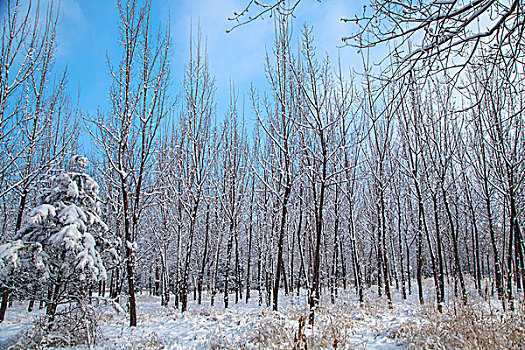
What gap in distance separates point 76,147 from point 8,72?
683cm

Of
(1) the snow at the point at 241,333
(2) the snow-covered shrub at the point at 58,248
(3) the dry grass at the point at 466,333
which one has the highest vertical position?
(2) the snow-covered shrub at the point at 58,248

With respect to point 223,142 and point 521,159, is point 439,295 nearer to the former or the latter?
point 521,159

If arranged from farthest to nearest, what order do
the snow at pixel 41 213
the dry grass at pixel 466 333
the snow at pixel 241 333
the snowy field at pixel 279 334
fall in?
the snow at pixel 41 213, the snow at pixel 241 333, the snowy field at pixel 279 334, the dry grass at pixel 466 333

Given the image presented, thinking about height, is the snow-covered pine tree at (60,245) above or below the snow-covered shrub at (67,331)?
above

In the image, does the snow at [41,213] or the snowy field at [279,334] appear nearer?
the snowy field at [279,334]

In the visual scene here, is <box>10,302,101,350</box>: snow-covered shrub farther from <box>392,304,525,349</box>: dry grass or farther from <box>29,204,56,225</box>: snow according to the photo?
<box>392,304,525,349</box>: dry grass

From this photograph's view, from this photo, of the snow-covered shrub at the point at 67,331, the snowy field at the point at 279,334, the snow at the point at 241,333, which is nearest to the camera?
the snowy field at the point at 279,334

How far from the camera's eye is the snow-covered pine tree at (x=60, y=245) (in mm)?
5527

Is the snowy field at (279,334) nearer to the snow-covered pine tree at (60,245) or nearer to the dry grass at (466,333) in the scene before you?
the dry grass at (466,333)

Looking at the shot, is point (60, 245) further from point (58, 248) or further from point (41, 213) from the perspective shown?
point (41, 213)

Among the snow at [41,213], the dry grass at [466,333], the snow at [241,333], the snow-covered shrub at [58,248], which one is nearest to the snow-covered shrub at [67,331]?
the snow-covered shrub at [58,248]

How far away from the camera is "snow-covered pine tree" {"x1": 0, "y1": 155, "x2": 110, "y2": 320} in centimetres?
553

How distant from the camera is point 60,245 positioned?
576 centimetres

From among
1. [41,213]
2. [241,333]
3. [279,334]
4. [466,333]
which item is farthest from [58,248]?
[466,333]
